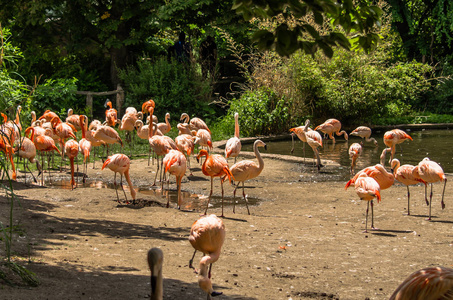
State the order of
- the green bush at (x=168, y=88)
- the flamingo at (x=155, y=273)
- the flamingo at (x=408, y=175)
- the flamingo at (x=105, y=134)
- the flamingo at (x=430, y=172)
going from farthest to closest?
the green bush at (x=168, y=88), the flamingo at (x=105, y=134), the flamingo at (x=408, y=175), the flamingo at (x=430, y=172), the flamingo at (x=155, y=273)

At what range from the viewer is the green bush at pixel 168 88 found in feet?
60.5

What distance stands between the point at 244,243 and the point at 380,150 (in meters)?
8.92

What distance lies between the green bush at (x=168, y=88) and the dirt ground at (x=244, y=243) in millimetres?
8889

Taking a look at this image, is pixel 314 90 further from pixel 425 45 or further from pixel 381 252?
pixel 381 252

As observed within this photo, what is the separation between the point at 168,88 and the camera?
1883 cm

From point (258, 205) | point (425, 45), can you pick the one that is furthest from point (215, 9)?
point (258, 205)

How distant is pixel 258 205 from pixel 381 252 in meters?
2.98

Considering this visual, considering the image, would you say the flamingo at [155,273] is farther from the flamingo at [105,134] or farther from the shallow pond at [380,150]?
the shallow pond at [380,150]

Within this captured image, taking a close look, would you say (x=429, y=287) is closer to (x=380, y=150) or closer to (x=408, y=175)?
(x=408, y=175)

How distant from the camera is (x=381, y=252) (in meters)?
6.02

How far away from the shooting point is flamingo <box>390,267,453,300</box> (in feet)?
10.4

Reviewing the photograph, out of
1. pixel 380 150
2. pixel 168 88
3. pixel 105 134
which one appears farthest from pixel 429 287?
pixel 168 88

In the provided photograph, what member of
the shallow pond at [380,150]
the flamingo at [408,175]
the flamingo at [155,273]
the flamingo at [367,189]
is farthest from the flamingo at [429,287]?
the shallow pond at [380,150]

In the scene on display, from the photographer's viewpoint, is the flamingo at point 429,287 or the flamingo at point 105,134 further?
the flamingo at point 105,134
